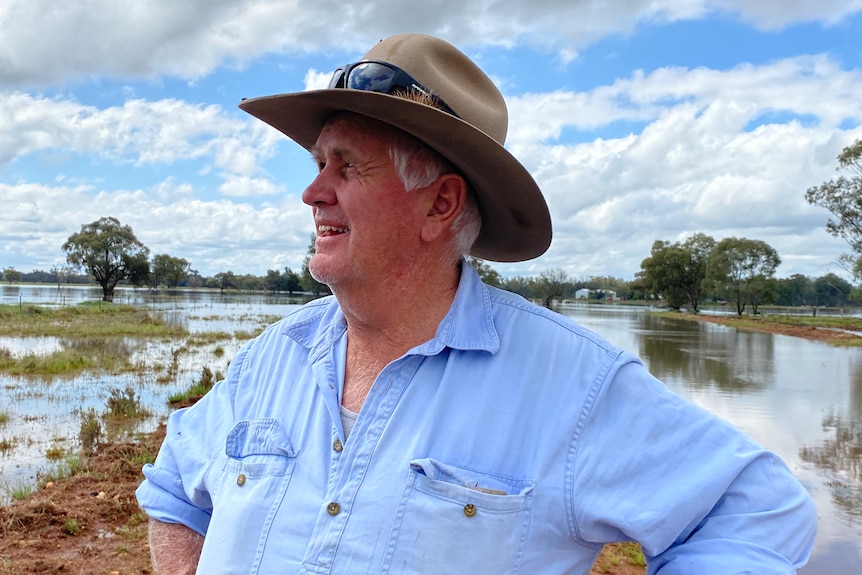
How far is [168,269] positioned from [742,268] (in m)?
81.3

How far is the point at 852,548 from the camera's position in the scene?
207 inches

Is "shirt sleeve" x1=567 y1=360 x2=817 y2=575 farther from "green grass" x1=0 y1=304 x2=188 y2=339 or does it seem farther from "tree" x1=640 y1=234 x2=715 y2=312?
"tree" x1=640 y1=234 x2=715 y2=312

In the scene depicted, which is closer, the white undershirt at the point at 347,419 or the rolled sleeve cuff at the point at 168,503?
the white undershirt at the point at 347,419

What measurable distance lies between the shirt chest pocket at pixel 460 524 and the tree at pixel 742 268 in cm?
6455

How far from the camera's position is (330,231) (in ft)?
5.82

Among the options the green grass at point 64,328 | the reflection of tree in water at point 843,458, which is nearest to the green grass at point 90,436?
the reflection of tree in water at point 843,458

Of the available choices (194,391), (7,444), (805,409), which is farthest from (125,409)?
(805,409)

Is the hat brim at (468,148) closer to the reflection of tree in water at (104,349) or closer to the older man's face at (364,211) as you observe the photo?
the older man's face at (364,211)

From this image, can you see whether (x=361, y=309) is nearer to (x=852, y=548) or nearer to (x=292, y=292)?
(x=852, y=548)

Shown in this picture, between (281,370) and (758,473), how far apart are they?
1.23 m

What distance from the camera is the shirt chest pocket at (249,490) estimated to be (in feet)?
5.07

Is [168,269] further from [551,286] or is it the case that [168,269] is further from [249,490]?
[249,490]

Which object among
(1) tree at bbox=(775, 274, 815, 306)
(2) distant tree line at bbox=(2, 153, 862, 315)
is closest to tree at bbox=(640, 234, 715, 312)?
(2) distant tree line at bbox=(2, 153, 862, 315)

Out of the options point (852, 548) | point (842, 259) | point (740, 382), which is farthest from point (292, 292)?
point (852, 548)
